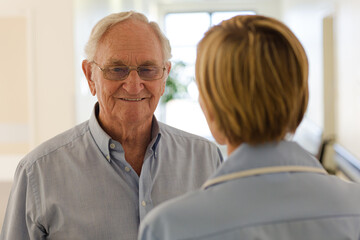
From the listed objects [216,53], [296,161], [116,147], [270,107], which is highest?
[216,53]

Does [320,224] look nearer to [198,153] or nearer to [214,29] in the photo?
[214,29]

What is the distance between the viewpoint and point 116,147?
1772 mm

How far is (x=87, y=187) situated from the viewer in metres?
1.69

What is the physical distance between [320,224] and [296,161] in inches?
5.3

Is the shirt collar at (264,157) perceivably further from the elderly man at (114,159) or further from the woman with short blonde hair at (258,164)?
the elderly man at (114,159)

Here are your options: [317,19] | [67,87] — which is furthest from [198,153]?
[317,19]

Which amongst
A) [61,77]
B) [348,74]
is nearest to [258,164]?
[61,77]

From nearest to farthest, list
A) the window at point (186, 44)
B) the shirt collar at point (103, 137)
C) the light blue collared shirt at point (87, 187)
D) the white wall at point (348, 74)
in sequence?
the light blue collared shirt at point (87, 187) → the shirt collar at point (103, 137) → the white wall at point (348, 74) → the window at point (186, 44)

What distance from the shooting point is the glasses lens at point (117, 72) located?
1.80m

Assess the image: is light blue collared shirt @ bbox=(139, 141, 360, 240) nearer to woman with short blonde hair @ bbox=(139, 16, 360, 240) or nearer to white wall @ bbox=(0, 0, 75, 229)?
woman with short blonde hair @ bbox=(139, 16, 360, 240)

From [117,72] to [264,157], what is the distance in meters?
0.92

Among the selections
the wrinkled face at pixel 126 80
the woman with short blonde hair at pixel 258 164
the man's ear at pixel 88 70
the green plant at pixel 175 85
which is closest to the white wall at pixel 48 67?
the man's ear at pixel 88 70

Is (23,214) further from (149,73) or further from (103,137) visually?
(149,73)

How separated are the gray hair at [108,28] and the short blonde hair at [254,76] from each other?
0.86 meters
